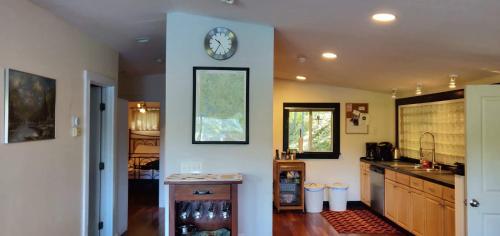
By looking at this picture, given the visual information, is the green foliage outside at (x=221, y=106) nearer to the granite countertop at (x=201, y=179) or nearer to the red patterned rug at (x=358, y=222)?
the granite countertop at (x=201, y=179)

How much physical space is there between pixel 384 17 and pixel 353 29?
1.35ft

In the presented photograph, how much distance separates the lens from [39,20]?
2.79 meters

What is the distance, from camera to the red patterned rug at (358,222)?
17.6 ft

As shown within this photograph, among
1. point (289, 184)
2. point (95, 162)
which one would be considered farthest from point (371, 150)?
point (95, 162)

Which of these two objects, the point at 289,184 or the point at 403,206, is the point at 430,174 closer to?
the point at 403,206

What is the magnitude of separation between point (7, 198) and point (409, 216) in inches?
178

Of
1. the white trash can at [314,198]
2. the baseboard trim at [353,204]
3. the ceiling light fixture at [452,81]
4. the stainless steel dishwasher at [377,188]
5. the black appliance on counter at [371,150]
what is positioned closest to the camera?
the ceiling light fixture at [452,81]

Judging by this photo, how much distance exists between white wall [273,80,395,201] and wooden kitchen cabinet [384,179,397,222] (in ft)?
3.83

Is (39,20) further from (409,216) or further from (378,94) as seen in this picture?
(378,94)

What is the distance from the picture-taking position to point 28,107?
2.67m

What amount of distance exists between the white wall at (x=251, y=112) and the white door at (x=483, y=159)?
1615 mm

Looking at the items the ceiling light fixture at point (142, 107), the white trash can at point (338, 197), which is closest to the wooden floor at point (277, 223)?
the white trash can at point (338, 197)

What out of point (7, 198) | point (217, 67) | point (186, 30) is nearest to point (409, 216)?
point (217, 67)

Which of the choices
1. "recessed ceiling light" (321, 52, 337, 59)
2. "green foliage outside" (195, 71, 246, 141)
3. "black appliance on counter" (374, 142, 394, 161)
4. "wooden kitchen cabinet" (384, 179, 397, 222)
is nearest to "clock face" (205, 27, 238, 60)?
"green foliage outside" (195, 71, 246, 141)
